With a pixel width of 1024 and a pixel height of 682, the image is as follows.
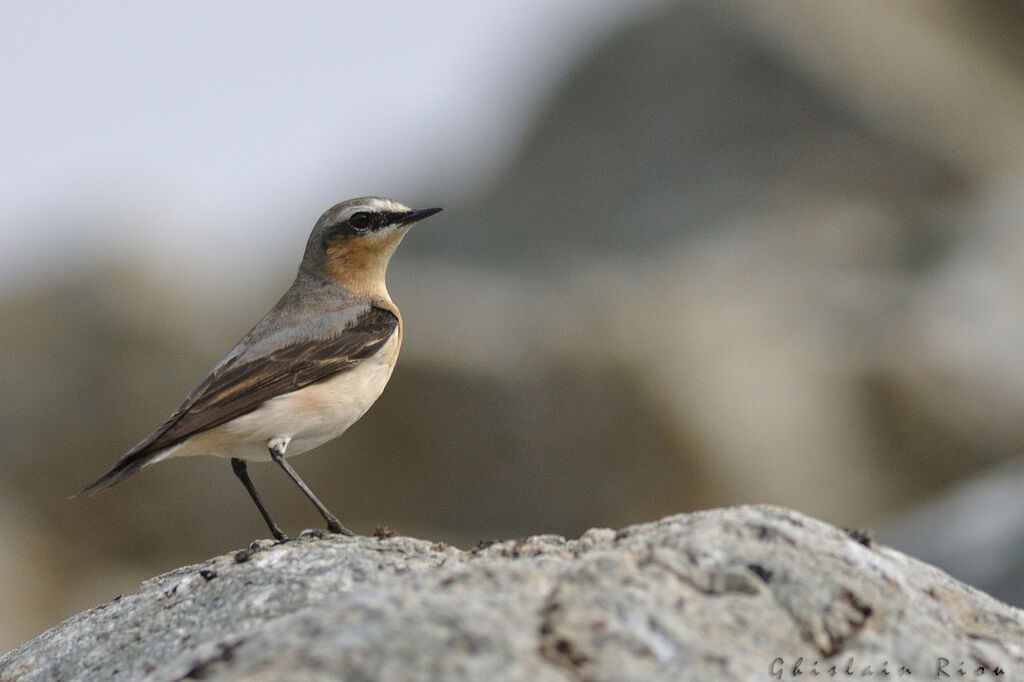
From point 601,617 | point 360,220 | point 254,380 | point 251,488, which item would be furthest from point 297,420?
point 601,617

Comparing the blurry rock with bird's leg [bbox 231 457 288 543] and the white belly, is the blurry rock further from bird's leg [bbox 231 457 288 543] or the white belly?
bird's leg [bbox 231 457 288 543]

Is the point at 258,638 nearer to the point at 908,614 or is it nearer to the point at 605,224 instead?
the point at 908,614

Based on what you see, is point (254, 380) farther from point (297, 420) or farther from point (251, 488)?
point (251, 488)

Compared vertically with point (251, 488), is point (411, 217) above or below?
above

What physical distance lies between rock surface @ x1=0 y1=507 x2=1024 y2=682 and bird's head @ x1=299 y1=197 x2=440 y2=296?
14.3 feet

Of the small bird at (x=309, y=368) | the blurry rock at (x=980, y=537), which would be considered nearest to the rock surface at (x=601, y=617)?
the small bird at (x=309, y=368)

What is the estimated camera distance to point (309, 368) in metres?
8.78

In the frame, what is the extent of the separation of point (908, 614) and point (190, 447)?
4.83m

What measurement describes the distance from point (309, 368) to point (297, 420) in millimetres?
410

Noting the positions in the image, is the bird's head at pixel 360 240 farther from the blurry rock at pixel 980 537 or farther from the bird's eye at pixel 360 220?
the blurry rock at pixel 980 537

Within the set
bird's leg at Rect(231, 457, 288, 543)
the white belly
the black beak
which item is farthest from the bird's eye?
bird's leg at Rect(231, 457, 288, 543)

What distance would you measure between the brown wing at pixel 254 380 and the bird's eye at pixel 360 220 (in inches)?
32.2

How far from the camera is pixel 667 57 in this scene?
1256 inches

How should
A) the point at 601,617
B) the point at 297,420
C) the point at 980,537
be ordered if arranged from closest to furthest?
the point at 601,617 → the point at 297,420 → the point at 980,537
